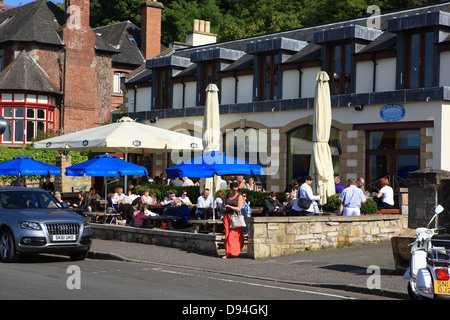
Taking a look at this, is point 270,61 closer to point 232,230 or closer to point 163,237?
point 163,237

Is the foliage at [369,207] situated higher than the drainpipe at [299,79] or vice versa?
the drainpipe at [299,79]

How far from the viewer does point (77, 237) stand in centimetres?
1498

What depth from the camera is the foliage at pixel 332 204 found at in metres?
19.8

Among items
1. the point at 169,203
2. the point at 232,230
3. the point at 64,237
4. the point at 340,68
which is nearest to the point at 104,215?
the point at 169,203

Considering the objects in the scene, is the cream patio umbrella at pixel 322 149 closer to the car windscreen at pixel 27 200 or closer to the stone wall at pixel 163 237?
the stone wall at pixel 163 237

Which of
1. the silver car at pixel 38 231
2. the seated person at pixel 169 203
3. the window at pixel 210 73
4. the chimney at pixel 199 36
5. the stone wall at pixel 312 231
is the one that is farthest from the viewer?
the chimney at pixel 199 36

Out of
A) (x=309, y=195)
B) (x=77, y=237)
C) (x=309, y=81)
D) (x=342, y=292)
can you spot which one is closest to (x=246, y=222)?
(x=309, y=195)

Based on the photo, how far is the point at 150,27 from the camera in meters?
52.4

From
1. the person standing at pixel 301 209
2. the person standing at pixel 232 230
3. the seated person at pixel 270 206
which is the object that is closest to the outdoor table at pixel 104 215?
the seated person at pixel 270 206

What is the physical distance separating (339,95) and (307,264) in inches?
517

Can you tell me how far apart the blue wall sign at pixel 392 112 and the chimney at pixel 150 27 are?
2948 centimetres

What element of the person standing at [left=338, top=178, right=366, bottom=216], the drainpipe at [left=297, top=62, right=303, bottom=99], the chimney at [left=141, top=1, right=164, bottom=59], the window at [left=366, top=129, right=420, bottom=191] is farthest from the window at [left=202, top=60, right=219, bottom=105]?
the chimney at [left=141, top=1, right=164, bottom=59]

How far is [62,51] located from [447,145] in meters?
32.6

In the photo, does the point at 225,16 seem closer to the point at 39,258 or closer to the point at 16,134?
the point at 16,134
